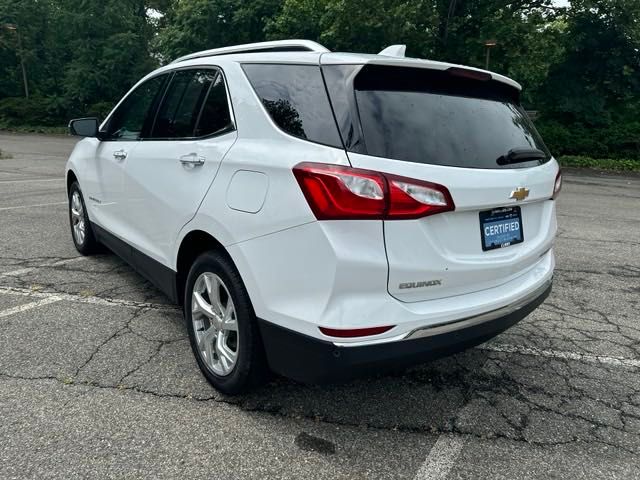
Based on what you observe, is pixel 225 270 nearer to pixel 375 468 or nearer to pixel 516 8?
pixel 375 468

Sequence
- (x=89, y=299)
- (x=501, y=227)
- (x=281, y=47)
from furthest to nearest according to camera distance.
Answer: (x=89, y=299)
(x=281, y=47)
(x=501, y=227)

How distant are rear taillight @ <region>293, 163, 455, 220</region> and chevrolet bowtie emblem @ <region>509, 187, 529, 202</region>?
0.55m

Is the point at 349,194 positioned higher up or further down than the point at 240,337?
higher up

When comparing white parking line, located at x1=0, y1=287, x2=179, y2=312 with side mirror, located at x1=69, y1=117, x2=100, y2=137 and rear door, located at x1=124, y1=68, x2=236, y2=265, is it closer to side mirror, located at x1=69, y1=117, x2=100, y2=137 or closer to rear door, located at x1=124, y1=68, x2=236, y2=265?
rear door, located at x1=124, y1=68, x2=236, y2=265

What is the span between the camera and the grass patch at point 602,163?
63.6 feet

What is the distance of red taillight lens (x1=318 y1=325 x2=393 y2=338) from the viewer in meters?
2.08

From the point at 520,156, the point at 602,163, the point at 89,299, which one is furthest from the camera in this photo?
the point at 602,163

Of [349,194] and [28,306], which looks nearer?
[349,194]

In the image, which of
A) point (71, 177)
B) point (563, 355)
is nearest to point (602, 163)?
point (563, 355)

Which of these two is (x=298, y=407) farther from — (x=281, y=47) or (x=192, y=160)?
(x=281, y=47)

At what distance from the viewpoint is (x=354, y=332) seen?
2.08 metres

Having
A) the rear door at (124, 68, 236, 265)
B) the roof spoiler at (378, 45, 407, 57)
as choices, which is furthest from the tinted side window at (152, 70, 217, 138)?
the roof spoiler at (378, 45, 407, 57)

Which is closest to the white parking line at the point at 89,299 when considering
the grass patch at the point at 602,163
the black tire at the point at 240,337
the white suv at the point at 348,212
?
the white suv at the point at 348,212

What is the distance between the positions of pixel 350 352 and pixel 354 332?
9cm
